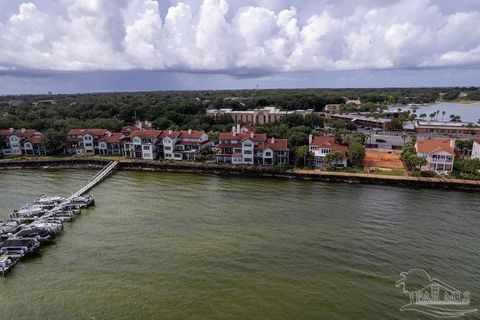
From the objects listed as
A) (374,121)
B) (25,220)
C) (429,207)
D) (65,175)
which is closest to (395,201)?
(429,207)

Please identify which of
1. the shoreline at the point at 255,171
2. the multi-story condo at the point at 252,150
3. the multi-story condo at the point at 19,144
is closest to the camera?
the shoreline at the point at 255,171

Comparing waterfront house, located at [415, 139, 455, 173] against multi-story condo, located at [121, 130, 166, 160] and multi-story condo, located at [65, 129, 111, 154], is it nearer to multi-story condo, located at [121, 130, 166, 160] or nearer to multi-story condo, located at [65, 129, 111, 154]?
multi-story condo, located at [121, 130, 166, 160]

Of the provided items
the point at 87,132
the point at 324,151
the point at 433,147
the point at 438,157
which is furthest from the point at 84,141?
the point at 438,157

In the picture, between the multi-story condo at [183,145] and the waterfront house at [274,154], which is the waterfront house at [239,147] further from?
the multi-story condo at [183,145]

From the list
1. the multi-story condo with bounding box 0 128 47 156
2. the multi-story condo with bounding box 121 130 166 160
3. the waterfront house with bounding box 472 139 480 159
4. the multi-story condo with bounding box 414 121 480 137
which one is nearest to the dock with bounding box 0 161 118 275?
the multi-story condo with bounding box 121 130 166 160

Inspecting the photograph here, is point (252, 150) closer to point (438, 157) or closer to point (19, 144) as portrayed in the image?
point (438, 157)

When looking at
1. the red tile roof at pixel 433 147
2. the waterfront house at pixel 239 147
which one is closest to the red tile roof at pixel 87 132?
the waterfront house at pixel 239 147

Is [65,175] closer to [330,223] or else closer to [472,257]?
[330,223]
